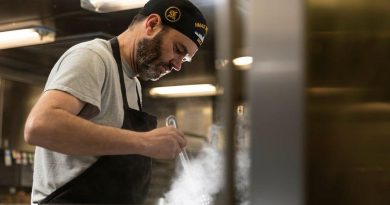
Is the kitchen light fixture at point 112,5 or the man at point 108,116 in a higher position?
the kitchen light fixture at point 112,5

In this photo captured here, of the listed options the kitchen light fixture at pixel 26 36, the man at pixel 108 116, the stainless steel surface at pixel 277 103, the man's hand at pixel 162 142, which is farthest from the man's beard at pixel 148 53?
the kitchen light fixture at pixel 26 36

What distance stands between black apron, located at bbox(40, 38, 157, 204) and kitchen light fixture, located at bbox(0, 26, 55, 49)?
1410mm

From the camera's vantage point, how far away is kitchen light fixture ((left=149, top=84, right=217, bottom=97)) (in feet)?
8.50

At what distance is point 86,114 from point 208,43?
81 centimetres

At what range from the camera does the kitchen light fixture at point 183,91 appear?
8.50 ft

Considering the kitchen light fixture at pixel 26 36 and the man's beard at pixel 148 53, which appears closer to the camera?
the man's beard at pixel 148 53

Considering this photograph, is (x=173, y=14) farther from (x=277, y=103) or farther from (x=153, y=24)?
(x=277, y=103)

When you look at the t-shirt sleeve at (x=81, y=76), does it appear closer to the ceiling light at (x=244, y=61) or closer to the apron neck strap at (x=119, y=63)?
the apron neck strap at (x=119, y=63)

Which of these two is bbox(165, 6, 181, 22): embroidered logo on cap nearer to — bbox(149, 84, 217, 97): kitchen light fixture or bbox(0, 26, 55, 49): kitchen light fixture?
bbox(149, 84, 217, 97): kitchen light fixture

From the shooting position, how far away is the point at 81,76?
1184 mm

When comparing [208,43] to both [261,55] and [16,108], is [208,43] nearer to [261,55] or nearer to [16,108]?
[261,55]

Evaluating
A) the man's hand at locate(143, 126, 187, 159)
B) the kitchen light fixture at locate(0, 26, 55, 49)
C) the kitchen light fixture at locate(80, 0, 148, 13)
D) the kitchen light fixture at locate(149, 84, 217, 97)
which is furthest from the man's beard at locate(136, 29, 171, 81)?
the kitchen light fixture at locate(0, 26, 55, 49)

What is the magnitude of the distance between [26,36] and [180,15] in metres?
1.72

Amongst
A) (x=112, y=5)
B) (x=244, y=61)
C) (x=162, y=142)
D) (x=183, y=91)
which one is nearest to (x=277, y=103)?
(x=244, y=61)
